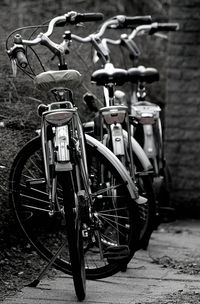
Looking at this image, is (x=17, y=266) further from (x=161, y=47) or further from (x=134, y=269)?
(x=161, y=47)

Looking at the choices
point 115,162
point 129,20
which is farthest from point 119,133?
point 129,20

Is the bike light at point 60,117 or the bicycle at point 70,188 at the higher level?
the bike light at point 60,117

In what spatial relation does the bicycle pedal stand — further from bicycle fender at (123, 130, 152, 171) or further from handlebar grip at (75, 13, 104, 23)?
handlebar grip at (75, 13, 104, 23)

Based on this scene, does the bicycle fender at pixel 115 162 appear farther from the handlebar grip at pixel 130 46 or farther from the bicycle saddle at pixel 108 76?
the handlebar grip at pixel 130 46

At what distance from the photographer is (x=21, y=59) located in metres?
5.57

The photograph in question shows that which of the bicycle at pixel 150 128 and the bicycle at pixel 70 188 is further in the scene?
the bicycle at pixel 150 128

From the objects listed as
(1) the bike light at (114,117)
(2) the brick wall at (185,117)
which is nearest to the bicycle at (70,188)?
(1) the bike light at (114,117)

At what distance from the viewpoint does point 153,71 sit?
7.68 meters

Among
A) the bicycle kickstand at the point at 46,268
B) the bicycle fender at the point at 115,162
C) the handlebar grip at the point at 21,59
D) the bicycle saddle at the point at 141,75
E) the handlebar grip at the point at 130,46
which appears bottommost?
the bicycle kickstand at the point at 46,268

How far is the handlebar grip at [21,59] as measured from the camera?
5555 millimetres

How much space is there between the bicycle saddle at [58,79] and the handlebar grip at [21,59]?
0.11 m

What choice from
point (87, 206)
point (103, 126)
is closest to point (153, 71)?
point (103, 126)

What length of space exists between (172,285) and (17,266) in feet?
3.24

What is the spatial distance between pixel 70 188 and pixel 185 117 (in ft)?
13.0
